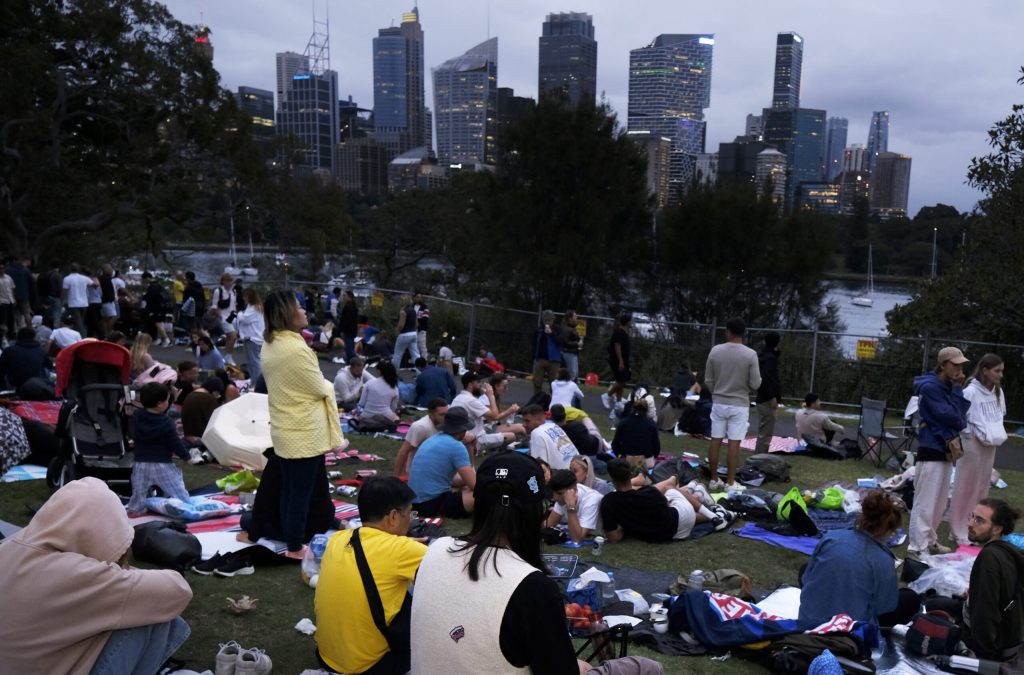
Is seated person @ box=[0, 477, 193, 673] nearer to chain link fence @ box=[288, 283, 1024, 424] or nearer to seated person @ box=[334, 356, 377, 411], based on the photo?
seated person @ box=[334, 356, 377, 411]

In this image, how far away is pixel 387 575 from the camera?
383 centimetres

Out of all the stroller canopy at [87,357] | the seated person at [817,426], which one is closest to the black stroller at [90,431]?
the stroller canopy at [87,357]

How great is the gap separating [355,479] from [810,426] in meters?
5.98

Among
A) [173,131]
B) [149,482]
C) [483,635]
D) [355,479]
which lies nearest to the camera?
[483,635]

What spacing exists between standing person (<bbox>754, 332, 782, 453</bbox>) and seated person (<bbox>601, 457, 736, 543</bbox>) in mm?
3538

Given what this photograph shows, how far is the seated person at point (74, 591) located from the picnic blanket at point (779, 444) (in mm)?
8874

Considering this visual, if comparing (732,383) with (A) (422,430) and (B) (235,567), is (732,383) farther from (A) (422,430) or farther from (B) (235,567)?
(B) (235,567)

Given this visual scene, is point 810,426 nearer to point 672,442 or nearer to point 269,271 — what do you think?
point 672,442

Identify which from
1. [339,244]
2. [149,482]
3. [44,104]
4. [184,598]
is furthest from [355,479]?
[339,244]

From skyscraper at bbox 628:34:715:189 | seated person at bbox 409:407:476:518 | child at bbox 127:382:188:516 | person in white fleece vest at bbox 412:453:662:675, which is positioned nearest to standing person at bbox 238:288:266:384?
child at bbox 127:382:188:516

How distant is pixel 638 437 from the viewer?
9.03 metres

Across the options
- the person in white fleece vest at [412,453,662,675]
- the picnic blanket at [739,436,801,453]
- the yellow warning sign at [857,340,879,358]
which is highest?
the person in white fleece vest at [412,453,662,675]

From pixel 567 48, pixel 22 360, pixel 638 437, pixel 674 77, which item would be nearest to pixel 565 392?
pixel 638 437

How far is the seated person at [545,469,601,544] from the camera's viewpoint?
689 cm
